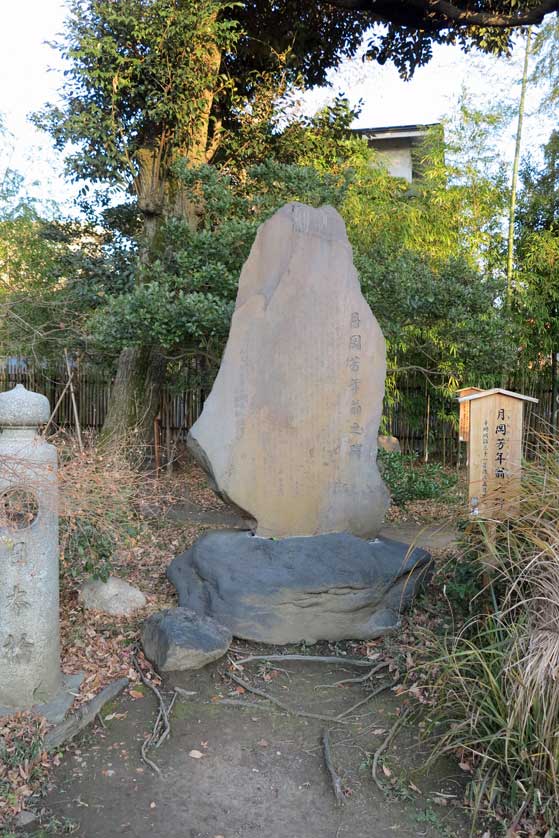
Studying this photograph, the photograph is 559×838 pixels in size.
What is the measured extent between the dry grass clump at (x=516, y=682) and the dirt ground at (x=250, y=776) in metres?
0.19

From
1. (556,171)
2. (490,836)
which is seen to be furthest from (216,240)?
(490,836)

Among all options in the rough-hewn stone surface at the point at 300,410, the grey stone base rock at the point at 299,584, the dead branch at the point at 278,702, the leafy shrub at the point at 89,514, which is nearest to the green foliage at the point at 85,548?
the leafy shrub at the point at 89,514

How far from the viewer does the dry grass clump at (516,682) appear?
105 inches

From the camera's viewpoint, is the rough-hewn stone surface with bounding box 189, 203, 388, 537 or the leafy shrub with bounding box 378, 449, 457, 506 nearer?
the rough-hewn stone surface with bounding box 189, 203, 388, 537

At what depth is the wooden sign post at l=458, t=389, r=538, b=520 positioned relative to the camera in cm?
402

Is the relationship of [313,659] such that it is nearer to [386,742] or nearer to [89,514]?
[386,742]

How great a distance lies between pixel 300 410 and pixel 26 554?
212 centimetres

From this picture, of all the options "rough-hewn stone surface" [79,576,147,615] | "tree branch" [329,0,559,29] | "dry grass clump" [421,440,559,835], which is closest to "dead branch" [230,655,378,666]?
"dry grass clump" [421,440,559,835]

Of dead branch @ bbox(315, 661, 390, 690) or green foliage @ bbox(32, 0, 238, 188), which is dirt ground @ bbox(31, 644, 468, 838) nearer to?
dead branch @ bbox(315, 661, 390, 690)

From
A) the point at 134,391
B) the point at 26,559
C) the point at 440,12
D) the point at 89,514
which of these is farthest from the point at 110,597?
the point at 440,12

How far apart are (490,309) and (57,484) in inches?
227

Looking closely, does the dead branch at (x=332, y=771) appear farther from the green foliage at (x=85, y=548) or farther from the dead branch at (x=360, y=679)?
the green foliage at (x=85, y=548)

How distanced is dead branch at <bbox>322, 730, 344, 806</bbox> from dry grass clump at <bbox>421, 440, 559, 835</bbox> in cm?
46

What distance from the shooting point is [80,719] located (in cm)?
329
